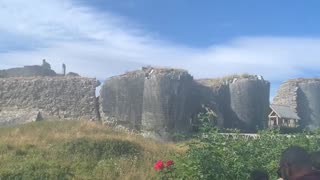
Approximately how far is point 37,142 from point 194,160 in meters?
11.9

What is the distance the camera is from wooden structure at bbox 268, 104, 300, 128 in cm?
3594

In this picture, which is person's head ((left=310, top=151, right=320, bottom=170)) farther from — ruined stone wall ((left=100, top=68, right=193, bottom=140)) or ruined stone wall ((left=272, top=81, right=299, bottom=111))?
ruined stone wall ((left=272, top=81, right=299, bottom=111))

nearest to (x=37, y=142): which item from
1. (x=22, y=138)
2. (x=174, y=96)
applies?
(x=22, y=138)

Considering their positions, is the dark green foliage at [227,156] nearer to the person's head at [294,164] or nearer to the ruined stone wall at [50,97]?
the person's head at [294,164]

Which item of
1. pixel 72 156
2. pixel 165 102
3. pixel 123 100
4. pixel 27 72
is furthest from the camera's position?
pixel 27 72

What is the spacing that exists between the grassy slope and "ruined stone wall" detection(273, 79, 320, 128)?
19351mm

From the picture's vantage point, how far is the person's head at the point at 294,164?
412 cm

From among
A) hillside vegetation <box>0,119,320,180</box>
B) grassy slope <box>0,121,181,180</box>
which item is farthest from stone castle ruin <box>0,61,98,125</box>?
grassy slope <box>0,121,181,180</box>

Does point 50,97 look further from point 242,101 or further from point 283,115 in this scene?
point 283,115

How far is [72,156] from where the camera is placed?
637 inches

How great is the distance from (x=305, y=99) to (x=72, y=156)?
24.6m

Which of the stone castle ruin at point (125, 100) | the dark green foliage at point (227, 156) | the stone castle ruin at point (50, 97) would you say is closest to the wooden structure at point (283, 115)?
the stone castle ruin at point (125, 100)

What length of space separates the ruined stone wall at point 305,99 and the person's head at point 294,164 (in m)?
33.8

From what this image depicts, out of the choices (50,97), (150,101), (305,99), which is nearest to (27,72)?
(50,97)
